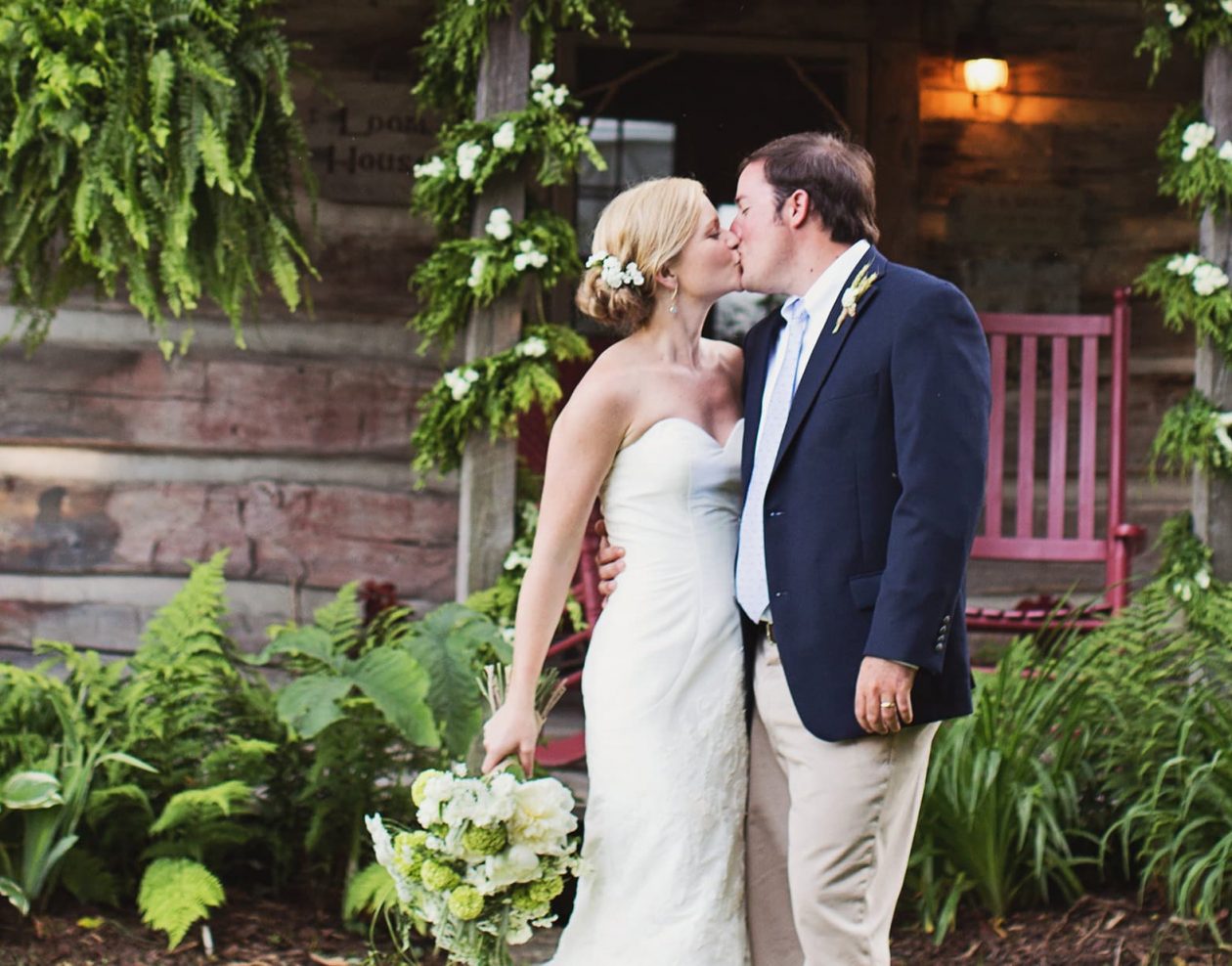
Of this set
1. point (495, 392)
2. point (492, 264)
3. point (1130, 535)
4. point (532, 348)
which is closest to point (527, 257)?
point (492, 264)

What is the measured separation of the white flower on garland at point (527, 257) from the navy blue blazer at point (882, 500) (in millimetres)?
1869

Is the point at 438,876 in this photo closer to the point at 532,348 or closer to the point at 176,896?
the point at 176,896

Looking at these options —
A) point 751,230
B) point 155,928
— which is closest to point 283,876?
point 155,928

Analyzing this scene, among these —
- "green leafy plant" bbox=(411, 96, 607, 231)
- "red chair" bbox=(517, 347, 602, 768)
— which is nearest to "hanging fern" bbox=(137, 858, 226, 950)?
"red chair" bbox=(517, 347, 602, 768)

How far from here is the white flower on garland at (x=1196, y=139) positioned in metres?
4.38

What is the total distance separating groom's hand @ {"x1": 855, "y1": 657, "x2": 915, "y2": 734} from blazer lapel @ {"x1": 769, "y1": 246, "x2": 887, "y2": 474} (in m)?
0.37

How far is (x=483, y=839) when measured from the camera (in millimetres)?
2531

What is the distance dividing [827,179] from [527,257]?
5.92ft

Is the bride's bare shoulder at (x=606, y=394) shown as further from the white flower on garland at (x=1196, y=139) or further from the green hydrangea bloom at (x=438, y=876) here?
the white flower on garland at (x=1196, y=139)

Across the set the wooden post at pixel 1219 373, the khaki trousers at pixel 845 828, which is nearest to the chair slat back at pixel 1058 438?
the wooden post at pixel 1219 373

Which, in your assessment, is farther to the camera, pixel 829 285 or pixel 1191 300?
pixel 1191 300

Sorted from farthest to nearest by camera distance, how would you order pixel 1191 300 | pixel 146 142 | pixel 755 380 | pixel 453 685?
pixel 1191 300 → pixel 146 142 → pixel 453 685 → pixel 755 380

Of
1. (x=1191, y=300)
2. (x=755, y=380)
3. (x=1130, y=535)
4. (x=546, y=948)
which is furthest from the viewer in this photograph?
(x=1130, y=535)

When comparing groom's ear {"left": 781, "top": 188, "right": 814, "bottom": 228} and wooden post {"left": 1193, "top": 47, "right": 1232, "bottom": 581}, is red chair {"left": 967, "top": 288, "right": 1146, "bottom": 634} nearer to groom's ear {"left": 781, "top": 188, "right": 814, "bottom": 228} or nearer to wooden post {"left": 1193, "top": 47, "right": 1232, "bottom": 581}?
wooden post {"left": 1193, "top": 47, "right": 1232, "bottom": 581}
